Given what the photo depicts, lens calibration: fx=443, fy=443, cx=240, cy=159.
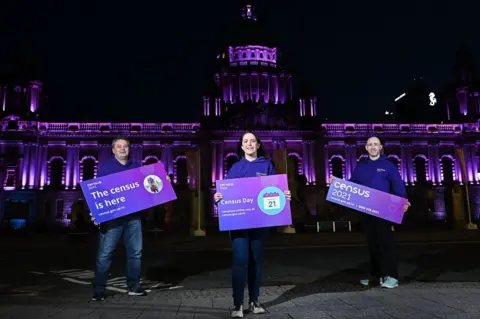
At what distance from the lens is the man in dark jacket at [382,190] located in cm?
704

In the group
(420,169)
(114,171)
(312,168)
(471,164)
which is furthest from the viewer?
(420,169)

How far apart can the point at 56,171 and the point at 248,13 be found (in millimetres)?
37649

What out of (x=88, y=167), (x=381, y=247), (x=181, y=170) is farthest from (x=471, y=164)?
(x=381, y=247)

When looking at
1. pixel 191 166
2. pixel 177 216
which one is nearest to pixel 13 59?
pixel 177 216

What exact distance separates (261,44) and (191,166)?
43372 mm

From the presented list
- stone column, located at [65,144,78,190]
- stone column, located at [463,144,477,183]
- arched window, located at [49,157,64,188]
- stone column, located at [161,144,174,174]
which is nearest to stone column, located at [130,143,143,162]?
stone column, located at [161,144,174,174]

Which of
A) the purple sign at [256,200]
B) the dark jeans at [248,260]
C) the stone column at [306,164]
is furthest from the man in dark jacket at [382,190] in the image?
the stone column at [306,164]

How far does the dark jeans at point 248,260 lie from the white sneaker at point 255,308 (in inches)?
1.9

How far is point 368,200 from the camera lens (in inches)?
282

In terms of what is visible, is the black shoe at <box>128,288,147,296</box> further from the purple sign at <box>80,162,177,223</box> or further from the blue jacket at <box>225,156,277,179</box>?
the blue jacket at <box>225,156,277,179</box>

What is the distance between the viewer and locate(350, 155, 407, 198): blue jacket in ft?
23.9

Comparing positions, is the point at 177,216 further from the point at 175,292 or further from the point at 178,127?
the point at 175,292

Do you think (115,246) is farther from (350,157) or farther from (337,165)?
(350,157)

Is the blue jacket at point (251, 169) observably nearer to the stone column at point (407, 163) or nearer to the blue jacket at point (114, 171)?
the blue jacket at point (114, 171)
